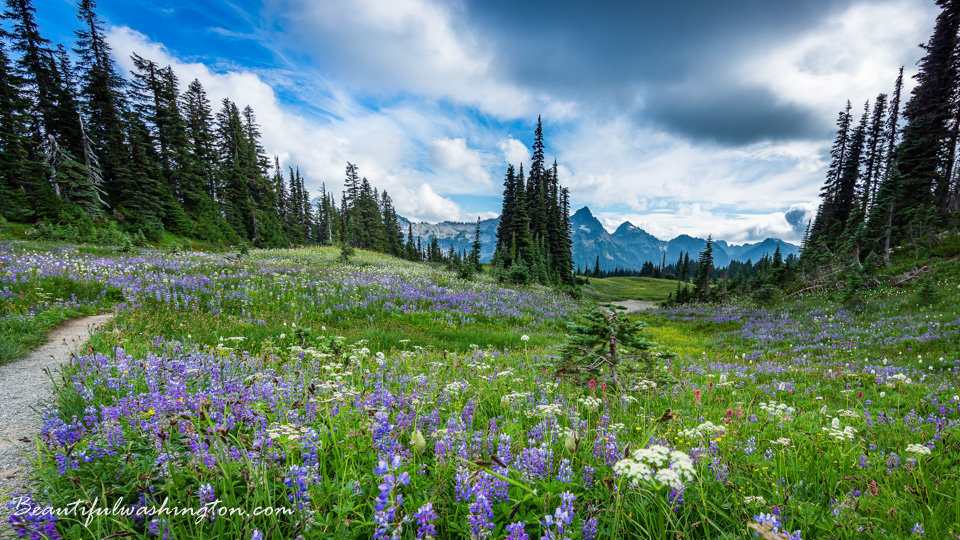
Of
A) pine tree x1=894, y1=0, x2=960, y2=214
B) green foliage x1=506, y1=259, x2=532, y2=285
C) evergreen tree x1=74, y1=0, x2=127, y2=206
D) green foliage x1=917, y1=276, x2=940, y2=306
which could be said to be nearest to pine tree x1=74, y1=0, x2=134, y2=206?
evergreen tree x1=74, y1=0, x2=127, y2=206

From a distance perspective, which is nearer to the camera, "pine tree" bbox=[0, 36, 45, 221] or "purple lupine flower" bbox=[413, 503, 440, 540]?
"purple lupine flower" bbox=[413, 503, 440, 540]

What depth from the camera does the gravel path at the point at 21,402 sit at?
260 centimetres

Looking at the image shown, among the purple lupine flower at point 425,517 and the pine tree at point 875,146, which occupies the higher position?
the pine tree at point 875,146

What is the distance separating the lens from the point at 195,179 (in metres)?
45.3

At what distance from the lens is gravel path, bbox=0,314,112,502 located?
2.60 meters

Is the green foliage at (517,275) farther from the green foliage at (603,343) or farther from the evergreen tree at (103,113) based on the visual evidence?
the evergreen tree at (103,113)

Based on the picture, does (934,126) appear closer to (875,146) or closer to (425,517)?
(875,146)

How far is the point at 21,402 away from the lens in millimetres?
4082

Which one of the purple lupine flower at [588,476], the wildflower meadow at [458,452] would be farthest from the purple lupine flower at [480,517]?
the purple lupine flower at [588,476]

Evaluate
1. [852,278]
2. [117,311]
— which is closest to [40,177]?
[117,311]

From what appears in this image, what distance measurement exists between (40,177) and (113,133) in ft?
30.0

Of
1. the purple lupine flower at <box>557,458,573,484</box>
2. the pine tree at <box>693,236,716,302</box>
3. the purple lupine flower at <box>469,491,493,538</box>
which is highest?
the purple lupine flower at <box>469,491,493,538</box>

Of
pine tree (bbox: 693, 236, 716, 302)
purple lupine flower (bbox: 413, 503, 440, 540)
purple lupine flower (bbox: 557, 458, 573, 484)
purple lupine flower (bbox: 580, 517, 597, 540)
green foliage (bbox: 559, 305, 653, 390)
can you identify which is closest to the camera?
purple lupine flower (bbox: 413, 503, 440, 540)

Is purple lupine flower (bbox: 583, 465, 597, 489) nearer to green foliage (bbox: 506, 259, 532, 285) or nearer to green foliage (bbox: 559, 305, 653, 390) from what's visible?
green foliage (bbox: 559, 305, 653, 390)
